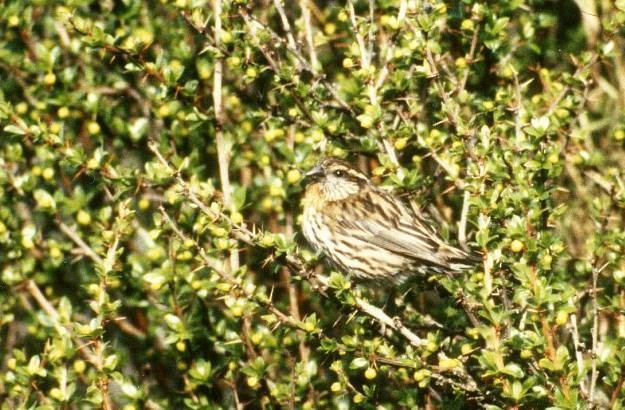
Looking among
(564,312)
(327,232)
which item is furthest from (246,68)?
(564,312)

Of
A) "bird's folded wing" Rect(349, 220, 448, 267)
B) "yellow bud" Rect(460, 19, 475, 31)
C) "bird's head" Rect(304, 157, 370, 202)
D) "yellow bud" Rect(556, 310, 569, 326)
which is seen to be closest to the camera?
"yellow bud" Rect(556, 310, 569, 326)

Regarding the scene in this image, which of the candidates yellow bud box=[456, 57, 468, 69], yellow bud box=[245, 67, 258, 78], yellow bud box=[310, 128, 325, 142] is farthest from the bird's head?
yellow bud box=[456, 57, 468, 69]

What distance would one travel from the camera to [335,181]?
17.3 feet

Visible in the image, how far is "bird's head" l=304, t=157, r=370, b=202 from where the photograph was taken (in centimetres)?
499

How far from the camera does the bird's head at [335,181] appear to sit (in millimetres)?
4988

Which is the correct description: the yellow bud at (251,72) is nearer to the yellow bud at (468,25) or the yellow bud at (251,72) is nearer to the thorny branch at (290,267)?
the thorny branch at (290,267)

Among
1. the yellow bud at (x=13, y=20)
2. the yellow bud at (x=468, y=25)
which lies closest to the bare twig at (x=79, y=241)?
the yellow bud at (x=13, y=20)

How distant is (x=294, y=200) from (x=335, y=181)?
1.28 ft

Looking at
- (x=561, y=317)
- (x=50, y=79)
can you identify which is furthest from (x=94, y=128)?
(x=561, y=317)

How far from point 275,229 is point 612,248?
211 cm

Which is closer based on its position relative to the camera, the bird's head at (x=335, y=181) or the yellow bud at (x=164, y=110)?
the bird's head at (x=335, y=181)

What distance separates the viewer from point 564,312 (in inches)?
140

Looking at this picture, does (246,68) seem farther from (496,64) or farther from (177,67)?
(496,64)

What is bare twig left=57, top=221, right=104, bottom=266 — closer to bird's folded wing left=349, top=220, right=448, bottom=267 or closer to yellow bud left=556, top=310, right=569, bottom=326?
bird's folded wing left=349, top=220, right=448, bottom=267
